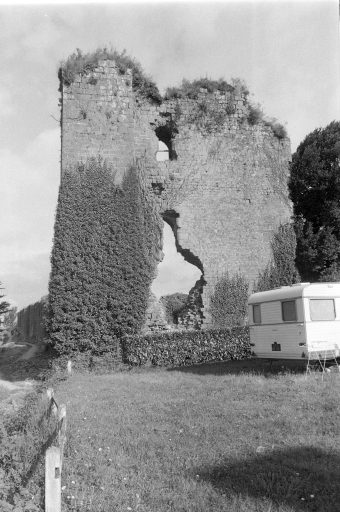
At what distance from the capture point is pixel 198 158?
17.7 meters

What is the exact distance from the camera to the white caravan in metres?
11.2

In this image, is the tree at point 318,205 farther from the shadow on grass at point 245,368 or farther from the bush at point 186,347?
the shadow on grass at point 245,368

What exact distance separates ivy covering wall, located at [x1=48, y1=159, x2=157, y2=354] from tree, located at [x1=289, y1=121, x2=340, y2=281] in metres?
10.3

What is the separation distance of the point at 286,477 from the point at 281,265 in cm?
1336

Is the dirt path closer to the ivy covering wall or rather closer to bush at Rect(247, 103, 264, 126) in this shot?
the ivy covering wall

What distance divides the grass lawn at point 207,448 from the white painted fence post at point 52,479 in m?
0.48

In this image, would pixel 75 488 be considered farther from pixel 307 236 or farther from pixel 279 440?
pixel 307 236

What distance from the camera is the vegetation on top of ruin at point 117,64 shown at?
16109mm

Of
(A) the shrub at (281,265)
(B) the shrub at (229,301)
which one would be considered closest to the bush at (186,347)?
(B) the shrub at (229,301)

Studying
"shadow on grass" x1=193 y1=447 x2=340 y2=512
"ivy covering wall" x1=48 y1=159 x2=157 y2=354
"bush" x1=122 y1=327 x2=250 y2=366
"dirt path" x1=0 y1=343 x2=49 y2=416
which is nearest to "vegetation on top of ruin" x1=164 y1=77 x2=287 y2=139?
"ivy covering wall" x1=48 y1=159 x2=157 y2=354

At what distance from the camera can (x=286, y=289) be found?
1228 cm

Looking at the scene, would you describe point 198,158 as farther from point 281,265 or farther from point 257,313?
point 257,313

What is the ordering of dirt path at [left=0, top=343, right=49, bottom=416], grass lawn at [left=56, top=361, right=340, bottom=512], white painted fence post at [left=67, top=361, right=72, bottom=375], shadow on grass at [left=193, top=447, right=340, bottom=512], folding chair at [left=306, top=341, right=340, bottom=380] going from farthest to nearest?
white painted fence post at [left=67, top=361, right=72, bottom=375] → folding chair at [left=306, top=341, right=340, bottom=380] → dirt path at [left=0, top=343, right=49, bottom=416] → grass lawn at [left=56, top=361, right=340, bottom=512] → shadow on grass at [left=193, top=447, right=340, bottom=512]

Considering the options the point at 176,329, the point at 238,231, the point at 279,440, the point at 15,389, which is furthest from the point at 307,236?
the point at 279,440
